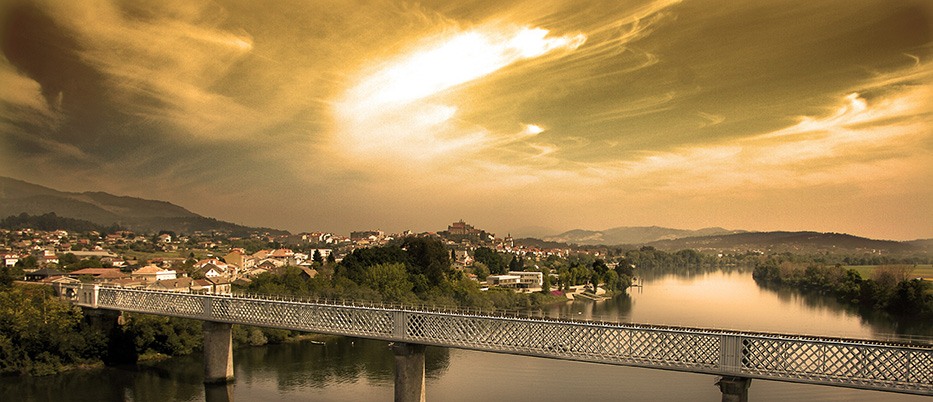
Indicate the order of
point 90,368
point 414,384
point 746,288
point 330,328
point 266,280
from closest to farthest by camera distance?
point 414,384 → point 330,328 → point 90,368 → point 266,280 → point 746,288

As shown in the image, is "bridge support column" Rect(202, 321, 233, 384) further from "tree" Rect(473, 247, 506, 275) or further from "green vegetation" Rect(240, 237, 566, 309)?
"tree" Rect(473, 247, 506, 275)

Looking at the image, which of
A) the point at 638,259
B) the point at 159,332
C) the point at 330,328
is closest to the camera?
the point at 330,328

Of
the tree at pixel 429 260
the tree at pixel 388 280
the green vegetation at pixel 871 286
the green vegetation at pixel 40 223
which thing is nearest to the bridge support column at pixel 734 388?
the tree at pixel 388 280

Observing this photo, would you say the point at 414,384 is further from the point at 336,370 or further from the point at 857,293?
the point at 857,293

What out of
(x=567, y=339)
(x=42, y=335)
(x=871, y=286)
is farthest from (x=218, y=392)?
(x=871, y=286)

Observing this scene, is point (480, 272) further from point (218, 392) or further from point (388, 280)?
point (218, 392)

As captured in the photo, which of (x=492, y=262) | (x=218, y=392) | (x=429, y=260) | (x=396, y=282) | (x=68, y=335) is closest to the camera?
(x=218, y=392)

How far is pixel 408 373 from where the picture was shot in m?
24.5

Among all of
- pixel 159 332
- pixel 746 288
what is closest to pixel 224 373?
pixel 159 332

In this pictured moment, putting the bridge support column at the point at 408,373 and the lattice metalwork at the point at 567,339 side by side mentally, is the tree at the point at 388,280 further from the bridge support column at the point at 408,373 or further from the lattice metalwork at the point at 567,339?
the lattice metalwork at the point at 567,339

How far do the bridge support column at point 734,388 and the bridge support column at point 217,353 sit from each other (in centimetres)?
2394

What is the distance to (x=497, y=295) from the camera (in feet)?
200

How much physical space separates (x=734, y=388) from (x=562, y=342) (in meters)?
5.98

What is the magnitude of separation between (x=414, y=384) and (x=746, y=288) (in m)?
87.3
